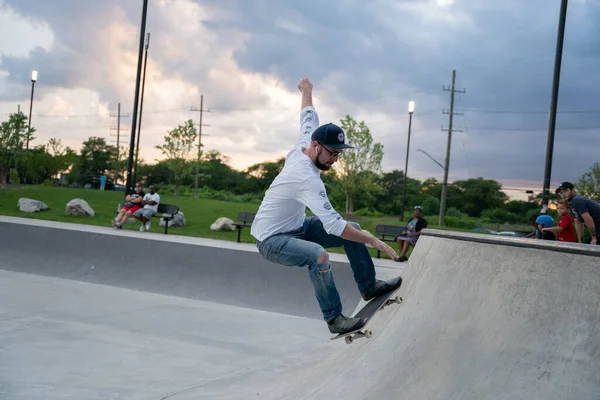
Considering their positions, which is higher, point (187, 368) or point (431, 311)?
point (431, 311)

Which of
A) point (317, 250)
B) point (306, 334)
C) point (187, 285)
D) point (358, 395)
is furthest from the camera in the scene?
point (187, 285)

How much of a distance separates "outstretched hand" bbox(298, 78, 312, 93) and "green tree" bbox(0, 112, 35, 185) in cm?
3320

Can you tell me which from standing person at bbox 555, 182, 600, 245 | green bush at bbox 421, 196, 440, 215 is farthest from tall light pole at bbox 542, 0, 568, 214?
green bush at bbox 421, 196, 440, 215

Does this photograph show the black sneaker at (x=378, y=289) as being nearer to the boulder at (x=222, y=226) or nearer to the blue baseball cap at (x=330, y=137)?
the blue baseball cap at (x=330, y=137)

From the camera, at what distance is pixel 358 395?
3992 millimetres

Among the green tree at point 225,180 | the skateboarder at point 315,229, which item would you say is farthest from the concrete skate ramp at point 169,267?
the green tree at point 225,180

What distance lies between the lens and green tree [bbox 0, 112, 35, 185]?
3397 cm

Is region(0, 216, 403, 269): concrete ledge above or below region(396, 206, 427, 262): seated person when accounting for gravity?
below

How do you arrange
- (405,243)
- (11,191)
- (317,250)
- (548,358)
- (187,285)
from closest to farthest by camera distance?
(548,358)
(317,250)
(187,285)
(405,243)
(11,191)

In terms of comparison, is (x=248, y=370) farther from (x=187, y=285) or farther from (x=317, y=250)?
(x=187, y=285)

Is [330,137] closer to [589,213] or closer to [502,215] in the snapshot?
[589,213]

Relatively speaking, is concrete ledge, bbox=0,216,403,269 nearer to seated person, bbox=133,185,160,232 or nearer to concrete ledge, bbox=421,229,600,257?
seated person, bbox=133,185,160,232

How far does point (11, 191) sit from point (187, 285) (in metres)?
26.4

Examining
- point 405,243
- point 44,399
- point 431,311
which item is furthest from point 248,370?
point 405,243
